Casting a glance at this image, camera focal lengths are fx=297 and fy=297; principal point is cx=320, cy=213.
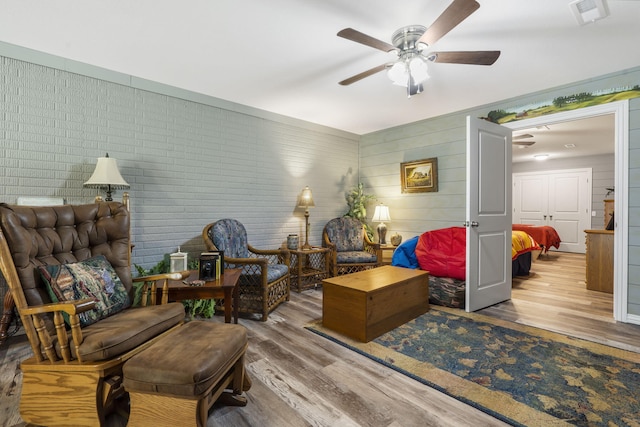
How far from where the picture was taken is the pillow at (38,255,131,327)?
1695 millimetres

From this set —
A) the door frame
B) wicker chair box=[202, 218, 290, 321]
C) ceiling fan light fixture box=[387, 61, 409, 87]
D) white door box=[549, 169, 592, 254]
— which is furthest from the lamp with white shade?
white door box=[549, 169, 592, 254]

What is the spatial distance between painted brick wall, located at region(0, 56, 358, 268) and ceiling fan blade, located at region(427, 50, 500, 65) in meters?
2.67

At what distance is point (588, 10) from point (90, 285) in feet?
12.8

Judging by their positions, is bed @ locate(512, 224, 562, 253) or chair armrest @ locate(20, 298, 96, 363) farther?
bed @ locate(512, 224, 562, 253)

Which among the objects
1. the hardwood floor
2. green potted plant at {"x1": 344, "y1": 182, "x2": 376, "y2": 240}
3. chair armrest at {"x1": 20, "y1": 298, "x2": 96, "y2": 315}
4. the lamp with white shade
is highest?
the lamp with white shade

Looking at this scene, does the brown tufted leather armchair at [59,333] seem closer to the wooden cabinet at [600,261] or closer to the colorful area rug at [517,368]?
the colorful area rug at [517,368]

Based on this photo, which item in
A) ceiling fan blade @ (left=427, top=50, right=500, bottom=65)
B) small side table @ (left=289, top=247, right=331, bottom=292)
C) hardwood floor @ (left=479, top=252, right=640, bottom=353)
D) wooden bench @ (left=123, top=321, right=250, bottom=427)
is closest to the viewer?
→ wooden bench @ (left=123, top=321, right=250, bottom=427)

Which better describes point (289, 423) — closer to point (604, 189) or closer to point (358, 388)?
point (358, 388)

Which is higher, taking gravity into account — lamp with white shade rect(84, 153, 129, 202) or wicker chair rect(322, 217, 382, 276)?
lamp with white shade rect(84, 153, 129, 202)

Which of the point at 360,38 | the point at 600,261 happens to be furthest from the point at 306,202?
the point at 600,261

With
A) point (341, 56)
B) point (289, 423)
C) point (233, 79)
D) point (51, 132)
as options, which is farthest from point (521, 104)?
point (51, 132)

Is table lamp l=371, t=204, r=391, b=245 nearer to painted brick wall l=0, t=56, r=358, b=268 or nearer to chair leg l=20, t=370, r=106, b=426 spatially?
painted brick wall l=0, t=56, r=358, b=268

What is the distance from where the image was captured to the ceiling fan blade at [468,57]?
2246mm

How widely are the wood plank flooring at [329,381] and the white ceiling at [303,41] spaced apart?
2.61 metres
